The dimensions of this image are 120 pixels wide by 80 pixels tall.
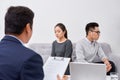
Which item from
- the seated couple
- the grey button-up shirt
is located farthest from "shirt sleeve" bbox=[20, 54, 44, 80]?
the grey button-up shirt

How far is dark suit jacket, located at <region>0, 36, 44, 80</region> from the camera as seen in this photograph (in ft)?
3.45

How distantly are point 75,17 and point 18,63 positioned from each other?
12.0ft

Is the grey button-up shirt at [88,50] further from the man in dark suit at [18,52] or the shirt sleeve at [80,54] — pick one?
the man in dark suit at [18,52]

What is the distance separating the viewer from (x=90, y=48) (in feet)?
12.0

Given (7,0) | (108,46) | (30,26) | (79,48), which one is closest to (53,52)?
(79,48)

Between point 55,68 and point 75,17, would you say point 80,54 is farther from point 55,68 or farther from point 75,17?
point 55,68

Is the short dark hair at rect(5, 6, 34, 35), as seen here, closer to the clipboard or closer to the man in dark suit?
the man in dark suit

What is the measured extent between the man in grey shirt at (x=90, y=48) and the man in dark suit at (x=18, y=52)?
234 cm

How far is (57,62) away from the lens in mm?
1881

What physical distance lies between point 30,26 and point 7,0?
4.05m

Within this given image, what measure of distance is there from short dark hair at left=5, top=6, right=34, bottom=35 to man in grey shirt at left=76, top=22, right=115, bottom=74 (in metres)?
2.35

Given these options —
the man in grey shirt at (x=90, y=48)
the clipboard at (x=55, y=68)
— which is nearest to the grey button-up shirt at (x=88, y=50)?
the man in grey shirt at (x=90, y=48)

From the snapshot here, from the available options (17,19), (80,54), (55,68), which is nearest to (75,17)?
(80,54)

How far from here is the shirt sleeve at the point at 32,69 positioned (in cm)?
105
